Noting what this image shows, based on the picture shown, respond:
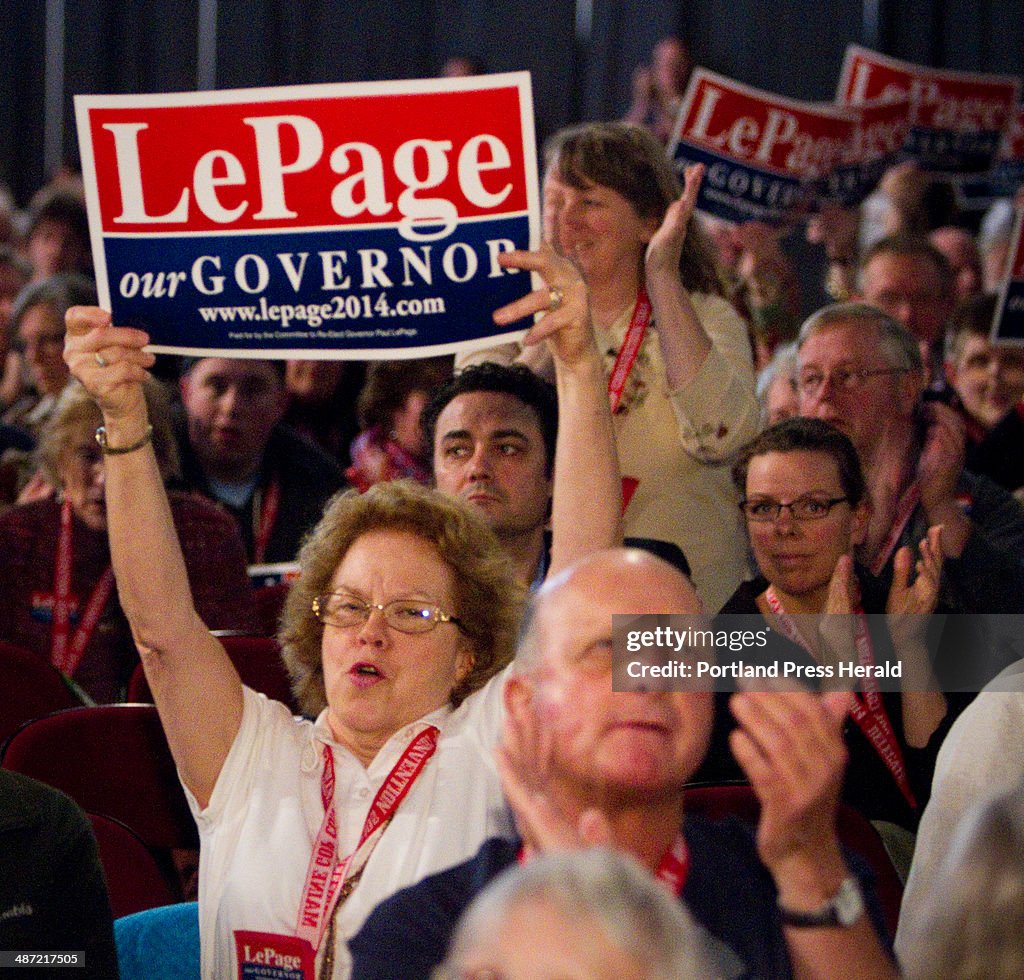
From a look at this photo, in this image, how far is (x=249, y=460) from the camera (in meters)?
4.97

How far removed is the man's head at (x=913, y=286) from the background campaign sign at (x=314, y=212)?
113 inches

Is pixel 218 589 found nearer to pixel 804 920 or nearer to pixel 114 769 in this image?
pixel 114 769

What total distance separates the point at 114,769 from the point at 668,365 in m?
1.39

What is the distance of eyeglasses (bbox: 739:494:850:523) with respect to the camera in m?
3.27

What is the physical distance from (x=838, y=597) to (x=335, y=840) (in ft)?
3.89

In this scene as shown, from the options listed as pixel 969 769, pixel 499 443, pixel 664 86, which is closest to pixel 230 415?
pixel 499 443

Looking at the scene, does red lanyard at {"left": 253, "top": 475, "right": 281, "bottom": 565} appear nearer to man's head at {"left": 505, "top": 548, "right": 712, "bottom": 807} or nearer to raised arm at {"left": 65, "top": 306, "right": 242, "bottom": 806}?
raised arm at {"left": 65, "top": 306, "right": 242, "bottom": 806}

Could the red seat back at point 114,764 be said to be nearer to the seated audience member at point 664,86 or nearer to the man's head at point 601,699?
the man's head at point 601,699

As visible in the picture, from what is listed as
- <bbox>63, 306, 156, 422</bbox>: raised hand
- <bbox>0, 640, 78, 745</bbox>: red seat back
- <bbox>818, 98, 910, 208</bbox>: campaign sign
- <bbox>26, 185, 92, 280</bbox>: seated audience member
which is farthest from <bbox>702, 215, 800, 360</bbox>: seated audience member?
<bbox>63, 306, 156, 422</bbox>: raised hand

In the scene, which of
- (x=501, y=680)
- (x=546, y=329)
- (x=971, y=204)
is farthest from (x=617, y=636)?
(x=971, y=204)

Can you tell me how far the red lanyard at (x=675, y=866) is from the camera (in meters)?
1.88

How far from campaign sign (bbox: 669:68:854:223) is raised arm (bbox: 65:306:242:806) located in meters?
3.64

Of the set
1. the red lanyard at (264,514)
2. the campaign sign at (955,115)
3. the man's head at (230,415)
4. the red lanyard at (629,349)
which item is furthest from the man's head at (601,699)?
the campaign sign at (955,115)

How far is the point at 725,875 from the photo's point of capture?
6.24 feet
